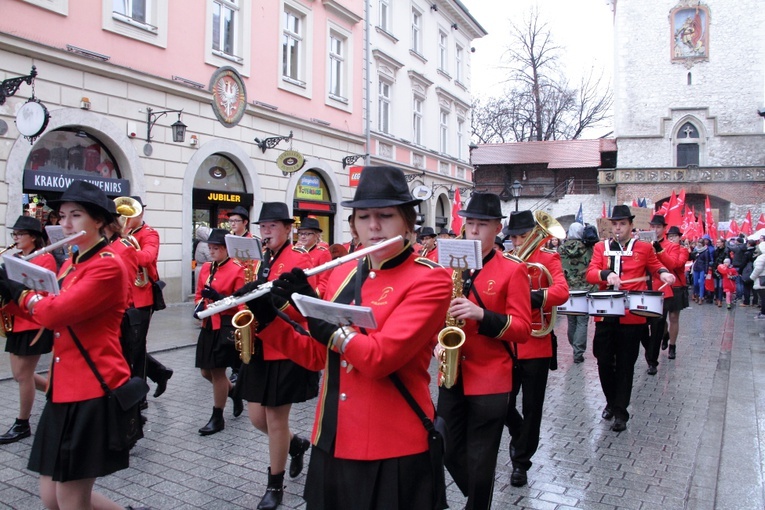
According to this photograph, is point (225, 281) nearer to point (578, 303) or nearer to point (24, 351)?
point (24, 351)

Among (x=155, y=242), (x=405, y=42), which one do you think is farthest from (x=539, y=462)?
(x=405, y=42)

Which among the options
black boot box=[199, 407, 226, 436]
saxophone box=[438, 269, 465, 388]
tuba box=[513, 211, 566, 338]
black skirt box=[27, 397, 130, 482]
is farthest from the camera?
black boot box=[199, 407, 226, 436]

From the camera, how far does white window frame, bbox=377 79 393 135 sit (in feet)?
77.4

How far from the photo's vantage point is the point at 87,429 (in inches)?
127

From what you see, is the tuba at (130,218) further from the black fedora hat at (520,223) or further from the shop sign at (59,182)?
the shop sign at (59,182)

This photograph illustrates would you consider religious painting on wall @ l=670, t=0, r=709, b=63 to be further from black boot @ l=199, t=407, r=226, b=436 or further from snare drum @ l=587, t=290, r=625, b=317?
black boot @ l=199, t=407, r=226, b=436

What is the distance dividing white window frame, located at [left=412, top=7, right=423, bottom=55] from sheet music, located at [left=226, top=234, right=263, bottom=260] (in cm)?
2296

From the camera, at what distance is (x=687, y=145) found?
44.2 m

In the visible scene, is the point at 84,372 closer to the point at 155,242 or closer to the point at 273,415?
the point at 273,415

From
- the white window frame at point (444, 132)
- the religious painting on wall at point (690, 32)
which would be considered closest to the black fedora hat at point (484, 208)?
the white window frame at point (444, 132)

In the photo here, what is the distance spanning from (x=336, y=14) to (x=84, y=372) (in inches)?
758

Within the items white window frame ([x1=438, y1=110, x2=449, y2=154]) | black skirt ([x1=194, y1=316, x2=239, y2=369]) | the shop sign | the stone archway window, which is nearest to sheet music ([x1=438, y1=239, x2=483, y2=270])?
black skirt ([x1=194, y1=316, x2=239, y2=369])

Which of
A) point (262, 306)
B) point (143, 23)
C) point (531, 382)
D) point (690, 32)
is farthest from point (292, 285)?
point (690, 32)

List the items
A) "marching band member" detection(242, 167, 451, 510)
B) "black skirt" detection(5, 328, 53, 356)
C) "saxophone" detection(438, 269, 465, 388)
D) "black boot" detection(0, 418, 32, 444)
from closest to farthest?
"marching band member" detection(242, 167, 451, 510) → "saxophone" detection(438, 269, 465, 388) → "black boot" detection(0, 418, 32, 444) → "black skirt" detection(5, 328, 53, 356)
